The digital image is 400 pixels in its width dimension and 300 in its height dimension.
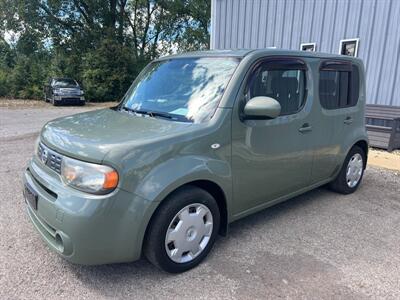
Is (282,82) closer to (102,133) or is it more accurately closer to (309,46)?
(102,133)

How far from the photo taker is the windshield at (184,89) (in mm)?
2896

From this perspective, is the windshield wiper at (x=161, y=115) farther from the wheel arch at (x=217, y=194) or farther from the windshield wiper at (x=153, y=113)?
the wheel arch at (x=217, y=194)

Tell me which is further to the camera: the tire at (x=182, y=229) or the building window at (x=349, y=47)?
the building window at (x=349, y=47)

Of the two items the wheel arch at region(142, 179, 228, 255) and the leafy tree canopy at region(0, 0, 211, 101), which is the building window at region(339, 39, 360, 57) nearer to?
the wheel arch at region(142, 179, 228, 255)

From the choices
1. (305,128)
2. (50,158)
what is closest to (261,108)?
(305,128)

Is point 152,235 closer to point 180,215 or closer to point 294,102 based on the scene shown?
point 180,215

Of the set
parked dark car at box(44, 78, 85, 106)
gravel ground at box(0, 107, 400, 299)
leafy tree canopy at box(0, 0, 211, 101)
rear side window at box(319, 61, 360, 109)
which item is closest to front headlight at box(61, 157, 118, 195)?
gravel ground at box(0, 107, 400, 299)

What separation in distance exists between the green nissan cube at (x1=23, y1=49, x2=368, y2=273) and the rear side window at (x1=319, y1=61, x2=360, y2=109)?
0.02 meters

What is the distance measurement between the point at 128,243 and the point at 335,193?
3.29 metres

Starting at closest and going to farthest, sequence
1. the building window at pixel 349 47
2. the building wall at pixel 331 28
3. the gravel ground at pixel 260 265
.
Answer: the gravel ground at pixel 260 265 < the building wall at pixel 331 28 < the building window at pixel 349 47

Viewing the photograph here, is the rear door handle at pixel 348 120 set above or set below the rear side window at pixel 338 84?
below

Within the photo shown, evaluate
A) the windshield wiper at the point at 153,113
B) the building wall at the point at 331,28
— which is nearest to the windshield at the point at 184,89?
the windshield wiper at the point at 153,113

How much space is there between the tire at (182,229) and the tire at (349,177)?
231cm

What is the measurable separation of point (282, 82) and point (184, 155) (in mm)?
1446
